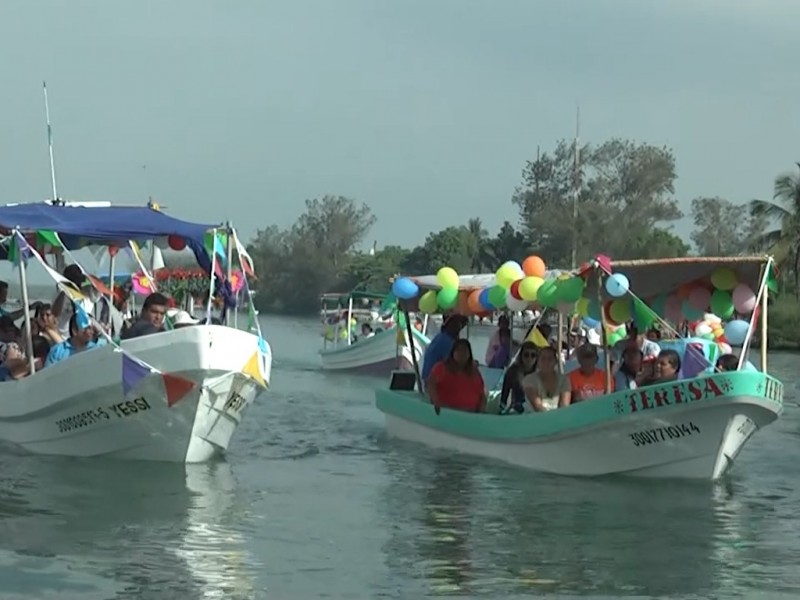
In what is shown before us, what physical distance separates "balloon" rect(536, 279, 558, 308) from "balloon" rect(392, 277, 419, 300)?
2.60 meters

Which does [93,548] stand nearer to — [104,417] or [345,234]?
[104,417]

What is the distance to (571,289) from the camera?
1532cm

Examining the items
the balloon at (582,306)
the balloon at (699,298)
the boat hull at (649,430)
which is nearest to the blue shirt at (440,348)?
the boat hull at (649,430)

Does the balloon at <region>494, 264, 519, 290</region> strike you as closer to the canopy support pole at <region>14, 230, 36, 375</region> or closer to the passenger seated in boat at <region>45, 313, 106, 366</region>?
the passenger seated in boat at <region>45, 313, 106, 366</region>

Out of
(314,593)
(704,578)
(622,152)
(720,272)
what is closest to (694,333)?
(720,272)

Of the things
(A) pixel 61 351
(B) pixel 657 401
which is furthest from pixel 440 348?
(A) pixel 61 351

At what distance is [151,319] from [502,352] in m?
7.63

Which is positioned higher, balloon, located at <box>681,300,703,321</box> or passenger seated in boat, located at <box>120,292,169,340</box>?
balloon, located at <box>681,300,703,321</box>

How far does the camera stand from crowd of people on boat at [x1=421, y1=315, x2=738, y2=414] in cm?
1589

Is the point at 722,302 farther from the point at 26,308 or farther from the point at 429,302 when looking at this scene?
the point at 26,308

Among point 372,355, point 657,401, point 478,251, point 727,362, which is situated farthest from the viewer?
point 478,251

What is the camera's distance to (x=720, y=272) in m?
15.5

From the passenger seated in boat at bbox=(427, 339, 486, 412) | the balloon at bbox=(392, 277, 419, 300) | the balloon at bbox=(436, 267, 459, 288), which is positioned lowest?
the passenger seated in boat at bbox=(427, 339, 486, 412)

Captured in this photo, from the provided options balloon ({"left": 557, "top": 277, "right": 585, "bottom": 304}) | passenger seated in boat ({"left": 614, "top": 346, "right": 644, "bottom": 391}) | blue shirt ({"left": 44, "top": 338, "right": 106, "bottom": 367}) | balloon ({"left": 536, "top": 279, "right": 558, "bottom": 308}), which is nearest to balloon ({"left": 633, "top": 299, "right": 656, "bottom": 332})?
balloon ({"left": 557, "top": 277, "right": 585, "bottom": 304})
